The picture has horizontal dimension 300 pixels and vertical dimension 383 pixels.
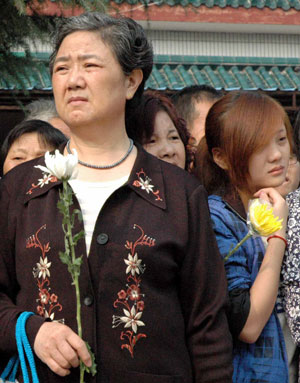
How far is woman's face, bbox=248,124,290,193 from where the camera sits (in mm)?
3201

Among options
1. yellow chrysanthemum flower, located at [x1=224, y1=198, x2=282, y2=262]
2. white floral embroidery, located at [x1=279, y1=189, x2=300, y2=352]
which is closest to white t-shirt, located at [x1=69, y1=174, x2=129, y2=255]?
yellow chrysanthemum flower, located at [x1=224, y1=198, x2=282, y2=262]

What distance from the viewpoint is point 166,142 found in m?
3.67

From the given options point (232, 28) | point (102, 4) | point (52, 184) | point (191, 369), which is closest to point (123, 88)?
point (52, 184)

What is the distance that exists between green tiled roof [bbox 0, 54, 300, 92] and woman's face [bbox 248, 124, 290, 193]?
8894 millimetres

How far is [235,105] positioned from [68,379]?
1.29m

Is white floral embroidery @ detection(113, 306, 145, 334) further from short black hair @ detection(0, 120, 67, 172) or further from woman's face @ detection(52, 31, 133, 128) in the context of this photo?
short black hair @ detection(0, 120, 67, 172)

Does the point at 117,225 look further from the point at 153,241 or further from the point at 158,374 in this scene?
the point at 158,374

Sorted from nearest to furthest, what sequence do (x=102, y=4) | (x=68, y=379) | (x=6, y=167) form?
(x=68, y=379) < (x=6, y=167) < (x=102, y=4)

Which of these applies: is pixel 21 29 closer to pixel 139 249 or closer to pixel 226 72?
pixel 139 249

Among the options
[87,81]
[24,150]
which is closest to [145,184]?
[87,81]

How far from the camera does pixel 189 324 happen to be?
2.77 meters

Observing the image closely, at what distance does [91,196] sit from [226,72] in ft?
34.2

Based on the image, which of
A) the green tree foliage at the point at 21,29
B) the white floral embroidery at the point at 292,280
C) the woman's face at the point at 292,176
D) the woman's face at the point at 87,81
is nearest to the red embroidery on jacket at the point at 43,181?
the woman's face at the point at 87,81

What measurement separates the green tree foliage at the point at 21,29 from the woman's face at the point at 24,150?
2.81 feet
